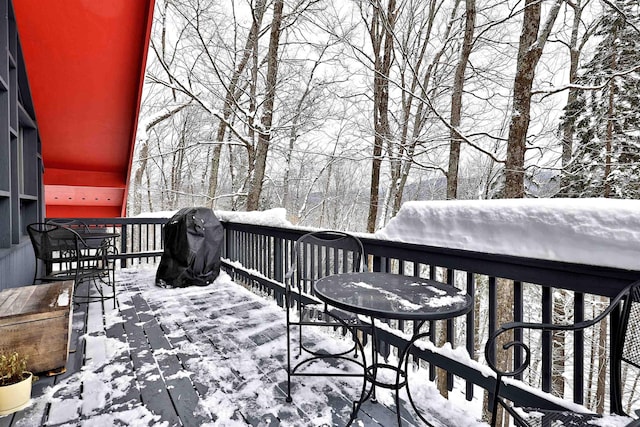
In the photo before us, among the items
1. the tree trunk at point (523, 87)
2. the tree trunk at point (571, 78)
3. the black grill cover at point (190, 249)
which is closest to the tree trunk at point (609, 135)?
the tree trunk at point (571, 78)

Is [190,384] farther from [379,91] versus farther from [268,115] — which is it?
[379,91]

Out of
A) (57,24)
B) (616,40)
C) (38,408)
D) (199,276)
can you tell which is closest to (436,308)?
(38,408)

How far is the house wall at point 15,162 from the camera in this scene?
3.23m

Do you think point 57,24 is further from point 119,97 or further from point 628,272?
point 628,272

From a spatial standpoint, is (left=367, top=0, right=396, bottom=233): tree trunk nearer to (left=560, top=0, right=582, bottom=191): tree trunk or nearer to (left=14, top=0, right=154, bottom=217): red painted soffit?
(left=560, top=0, right=582, bottom=191): tree trunk

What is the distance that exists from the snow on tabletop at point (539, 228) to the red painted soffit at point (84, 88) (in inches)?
155

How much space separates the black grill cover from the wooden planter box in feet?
6.69

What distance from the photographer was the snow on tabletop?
4.61 feet

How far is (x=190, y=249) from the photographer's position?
451cm

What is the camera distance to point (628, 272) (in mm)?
1369

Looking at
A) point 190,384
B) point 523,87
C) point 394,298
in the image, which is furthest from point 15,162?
point 523,87

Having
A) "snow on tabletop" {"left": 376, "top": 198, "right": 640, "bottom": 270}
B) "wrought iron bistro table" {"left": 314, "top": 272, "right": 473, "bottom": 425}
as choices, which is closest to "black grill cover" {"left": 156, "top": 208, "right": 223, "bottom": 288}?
"wrought iron bistro table" {"left": 314, "top": 272, "right": 473, "bottom": 425}

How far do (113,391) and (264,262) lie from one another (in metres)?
2.45

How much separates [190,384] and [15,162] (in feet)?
11.6
